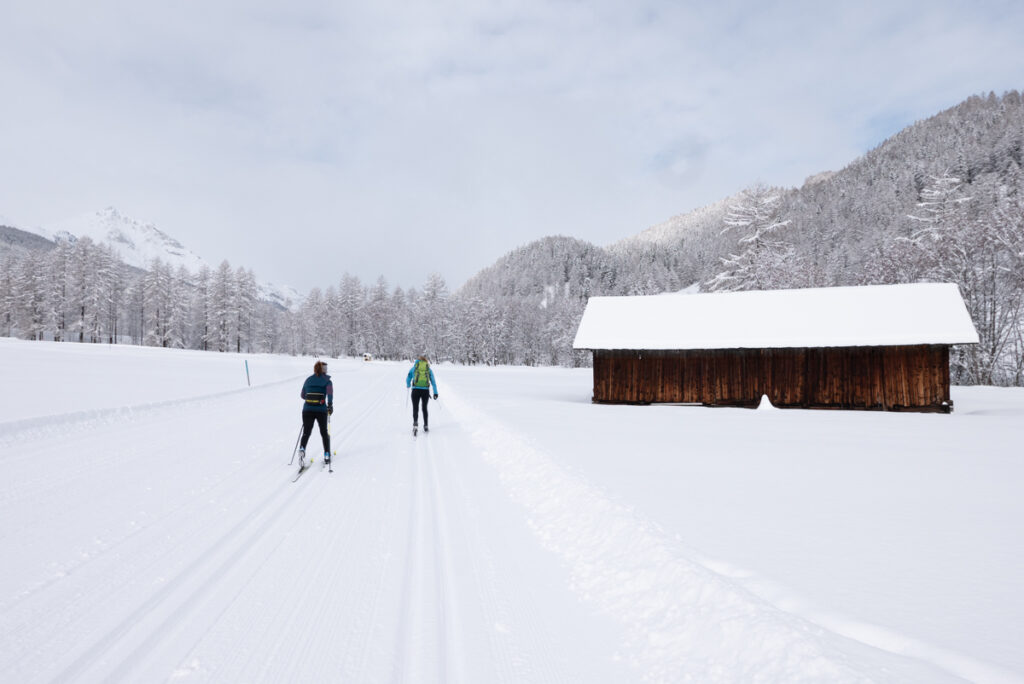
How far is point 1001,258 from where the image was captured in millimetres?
29438

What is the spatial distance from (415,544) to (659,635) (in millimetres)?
2577

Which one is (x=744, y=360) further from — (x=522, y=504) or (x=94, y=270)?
(x=94, y=270)

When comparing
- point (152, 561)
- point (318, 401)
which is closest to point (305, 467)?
point (318, 401)

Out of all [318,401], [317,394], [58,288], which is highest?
[58,288]

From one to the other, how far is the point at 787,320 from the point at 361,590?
941 inches

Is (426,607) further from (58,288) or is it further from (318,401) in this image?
(58,288)

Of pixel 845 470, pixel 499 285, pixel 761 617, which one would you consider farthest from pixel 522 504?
pixel 499 285

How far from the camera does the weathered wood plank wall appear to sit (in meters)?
19.9

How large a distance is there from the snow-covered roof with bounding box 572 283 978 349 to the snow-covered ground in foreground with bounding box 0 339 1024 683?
486 inches

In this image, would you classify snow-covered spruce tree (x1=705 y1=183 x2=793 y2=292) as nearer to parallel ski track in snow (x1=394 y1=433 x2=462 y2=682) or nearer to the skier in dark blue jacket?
the skier in dark blue jacket

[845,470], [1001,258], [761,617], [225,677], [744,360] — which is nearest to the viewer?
[225,677]

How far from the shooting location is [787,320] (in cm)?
2236

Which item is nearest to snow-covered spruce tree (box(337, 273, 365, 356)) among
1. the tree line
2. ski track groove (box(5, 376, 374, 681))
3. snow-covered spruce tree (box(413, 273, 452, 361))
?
the tree line

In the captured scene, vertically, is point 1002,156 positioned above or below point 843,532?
above
